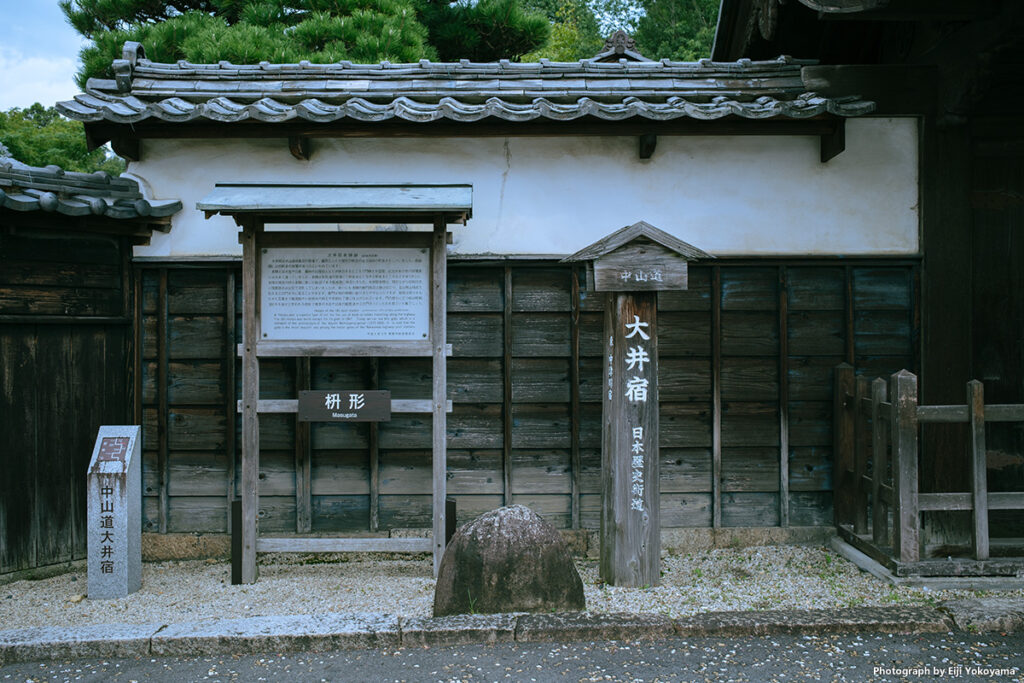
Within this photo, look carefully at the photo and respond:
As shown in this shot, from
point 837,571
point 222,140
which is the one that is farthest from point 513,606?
point 222,140

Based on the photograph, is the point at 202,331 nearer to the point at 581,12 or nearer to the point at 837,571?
the point at 837,571

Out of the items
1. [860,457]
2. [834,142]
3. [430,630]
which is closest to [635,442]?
[430,630]

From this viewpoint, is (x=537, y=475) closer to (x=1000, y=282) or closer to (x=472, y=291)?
(x=472, y=291)

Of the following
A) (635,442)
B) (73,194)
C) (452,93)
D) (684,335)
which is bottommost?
(635,442)

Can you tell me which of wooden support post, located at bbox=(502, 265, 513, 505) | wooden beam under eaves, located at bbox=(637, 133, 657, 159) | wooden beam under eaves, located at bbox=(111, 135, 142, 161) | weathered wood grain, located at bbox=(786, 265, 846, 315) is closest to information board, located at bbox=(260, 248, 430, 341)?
wooden support post, located at bbox=(502, 265, 513, 505)

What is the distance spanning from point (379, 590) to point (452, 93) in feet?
14.0

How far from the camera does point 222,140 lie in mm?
6387

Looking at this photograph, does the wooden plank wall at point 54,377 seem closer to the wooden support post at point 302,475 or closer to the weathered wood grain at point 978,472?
the wooden support post at point 302,475

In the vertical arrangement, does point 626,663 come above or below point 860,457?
below

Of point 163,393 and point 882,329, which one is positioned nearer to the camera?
point 163,393

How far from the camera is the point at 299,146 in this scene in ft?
20.3

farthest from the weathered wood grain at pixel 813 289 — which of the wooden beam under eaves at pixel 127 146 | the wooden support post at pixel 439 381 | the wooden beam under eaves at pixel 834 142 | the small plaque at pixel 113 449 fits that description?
the wooden beam under eaves at pixel 127 146

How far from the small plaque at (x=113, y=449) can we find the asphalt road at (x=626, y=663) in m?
1.59

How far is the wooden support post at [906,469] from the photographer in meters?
5.40
